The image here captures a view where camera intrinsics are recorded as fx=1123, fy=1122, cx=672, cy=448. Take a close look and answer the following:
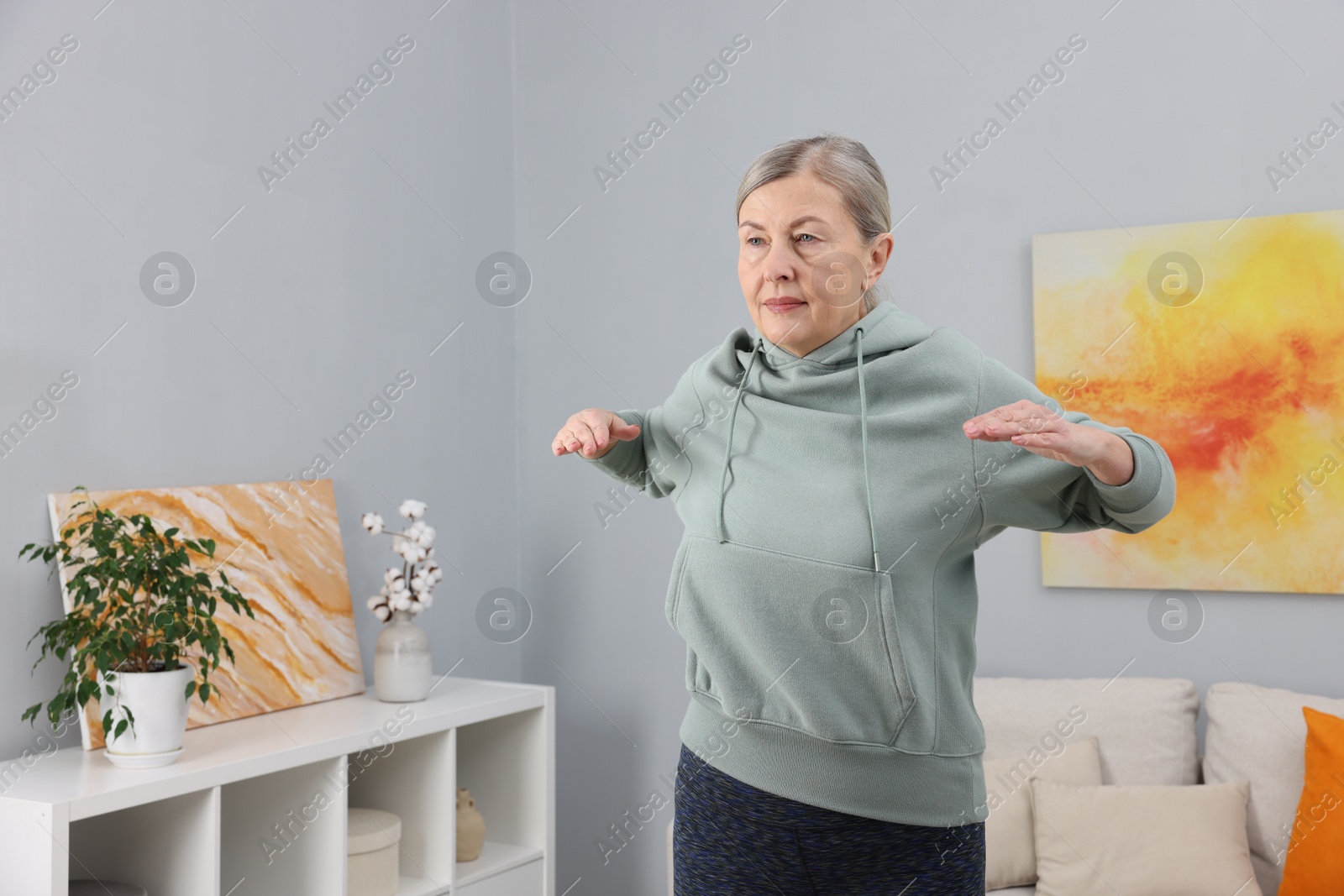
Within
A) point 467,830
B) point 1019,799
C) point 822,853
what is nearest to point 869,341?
point 822,853

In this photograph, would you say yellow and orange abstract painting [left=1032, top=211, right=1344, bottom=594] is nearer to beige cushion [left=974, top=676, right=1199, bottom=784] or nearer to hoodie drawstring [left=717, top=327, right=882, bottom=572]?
beige cushion [left=974, top=676, right=1199, bottom=784]

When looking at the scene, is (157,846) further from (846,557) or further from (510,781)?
(846,557)

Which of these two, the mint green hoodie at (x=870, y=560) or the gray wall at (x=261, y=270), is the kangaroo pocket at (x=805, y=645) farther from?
the gray wall at (x=261, y=270)

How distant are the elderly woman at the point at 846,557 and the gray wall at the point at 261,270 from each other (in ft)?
4.61

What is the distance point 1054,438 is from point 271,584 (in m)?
1.83

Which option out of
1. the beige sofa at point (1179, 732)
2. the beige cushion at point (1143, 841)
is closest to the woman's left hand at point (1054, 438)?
the beige sofa at point (1179, 732)

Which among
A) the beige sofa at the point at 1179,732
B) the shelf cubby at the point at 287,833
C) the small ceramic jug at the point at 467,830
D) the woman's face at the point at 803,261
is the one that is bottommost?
the small ceramic jug at the point at 467,830

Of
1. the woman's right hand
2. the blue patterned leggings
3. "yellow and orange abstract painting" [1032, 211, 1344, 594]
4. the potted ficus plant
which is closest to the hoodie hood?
the woman's right hand

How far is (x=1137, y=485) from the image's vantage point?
1.06 m

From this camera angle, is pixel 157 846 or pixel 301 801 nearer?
pixel 157 846

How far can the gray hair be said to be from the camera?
1.23 meters

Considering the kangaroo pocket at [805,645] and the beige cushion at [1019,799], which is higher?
the kangaroo pocket at [805,645]

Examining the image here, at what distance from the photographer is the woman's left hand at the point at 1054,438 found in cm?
103

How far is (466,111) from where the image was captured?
317cm
